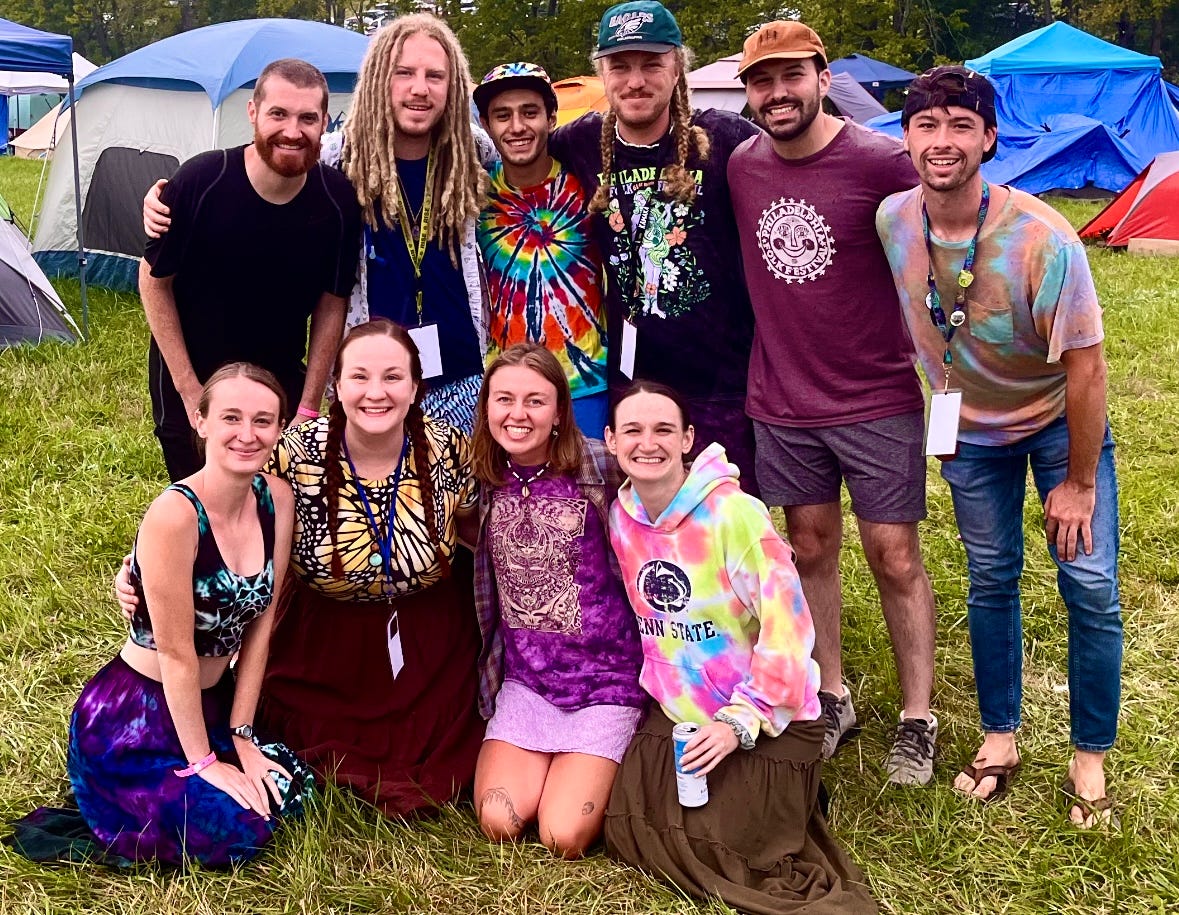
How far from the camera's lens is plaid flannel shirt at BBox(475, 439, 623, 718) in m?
2.85

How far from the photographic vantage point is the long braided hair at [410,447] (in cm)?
277

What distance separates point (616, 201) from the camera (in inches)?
121

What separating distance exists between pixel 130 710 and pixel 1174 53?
36.4 m

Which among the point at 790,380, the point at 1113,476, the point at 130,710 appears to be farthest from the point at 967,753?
the point at 130,710

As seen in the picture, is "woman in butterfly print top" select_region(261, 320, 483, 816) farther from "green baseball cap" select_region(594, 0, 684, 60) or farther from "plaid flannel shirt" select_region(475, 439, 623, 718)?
"green baseball cap" select_region(594, 0, 684, 60)

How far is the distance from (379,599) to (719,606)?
2.95 feet

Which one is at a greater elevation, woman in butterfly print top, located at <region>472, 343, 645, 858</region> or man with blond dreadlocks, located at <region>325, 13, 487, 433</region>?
man with blond dreadlocks, located at <region>325, 13, 487, 433</region>

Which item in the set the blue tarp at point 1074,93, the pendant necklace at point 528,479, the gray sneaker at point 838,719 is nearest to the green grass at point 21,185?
the pendant necklace at point 528,479

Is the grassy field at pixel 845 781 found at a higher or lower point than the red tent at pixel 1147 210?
lower

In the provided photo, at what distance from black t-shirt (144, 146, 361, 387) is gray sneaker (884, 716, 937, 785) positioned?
1972mm

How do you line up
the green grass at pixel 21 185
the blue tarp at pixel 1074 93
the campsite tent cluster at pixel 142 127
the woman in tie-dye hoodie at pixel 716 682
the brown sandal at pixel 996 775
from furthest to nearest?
the blue tarp at pixel 1074 93
the green grass at pixel 21 185
the campsite tent cluster at pixel 142 127
the brown sandal at pixel 996 775
the woman in tie-dye hoodie at pixel 716 682

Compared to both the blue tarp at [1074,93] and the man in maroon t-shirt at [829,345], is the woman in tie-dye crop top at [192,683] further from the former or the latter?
the blue tarp at [1074,93]

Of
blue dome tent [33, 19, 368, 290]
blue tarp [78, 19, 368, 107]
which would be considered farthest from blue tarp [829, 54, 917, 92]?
blue dome tent [33, 19, 368, 290]

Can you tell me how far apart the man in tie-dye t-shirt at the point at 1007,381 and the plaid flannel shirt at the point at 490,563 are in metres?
0.83
